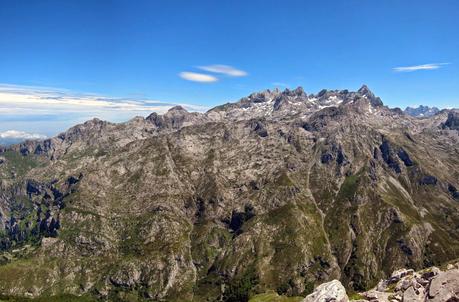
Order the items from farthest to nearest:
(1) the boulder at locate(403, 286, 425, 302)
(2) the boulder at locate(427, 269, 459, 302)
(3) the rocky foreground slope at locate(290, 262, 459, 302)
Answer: (1) the boulder at locate(403, 286, 425, 302)
(3) the rocky foreground slope at locate(290, 262, 459, 302)
(2) the boulder at locate(427, 269, 459, 302)

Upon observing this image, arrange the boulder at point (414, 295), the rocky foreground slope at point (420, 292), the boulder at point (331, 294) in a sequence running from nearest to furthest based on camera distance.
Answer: the rocky foreground slope at point (420, 292) → the boulder at point (414, 295) → the boulder at point (331, 294)

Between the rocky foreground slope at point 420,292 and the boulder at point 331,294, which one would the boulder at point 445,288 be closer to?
the rocky foreground slope at point 420,292

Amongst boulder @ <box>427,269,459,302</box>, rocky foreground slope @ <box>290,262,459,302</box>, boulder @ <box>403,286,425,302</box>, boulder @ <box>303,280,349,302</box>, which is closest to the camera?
boulder @ <box>427,269,459,302</box>

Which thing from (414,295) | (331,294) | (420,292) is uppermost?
(420,292)

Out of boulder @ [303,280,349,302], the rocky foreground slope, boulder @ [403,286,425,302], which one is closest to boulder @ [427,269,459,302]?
the rocky foreground slope

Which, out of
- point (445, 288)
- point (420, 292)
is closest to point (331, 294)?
point (420, 292)

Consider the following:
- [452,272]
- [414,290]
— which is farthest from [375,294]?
[452,272]

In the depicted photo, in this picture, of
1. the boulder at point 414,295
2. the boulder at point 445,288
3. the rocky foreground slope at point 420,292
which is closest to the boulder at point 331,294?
the rocky foreground slope at point 420,292

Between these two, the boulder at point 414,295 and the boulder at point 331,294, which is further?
the boulder at point 331,294

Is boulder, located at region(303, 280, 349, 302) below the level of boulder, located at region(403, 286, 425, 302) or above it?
below

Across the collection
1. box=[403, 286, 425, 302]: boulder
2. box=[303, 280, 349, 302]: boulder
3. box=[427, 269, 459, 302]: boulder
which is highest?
box=[427, 269, 459, 302]: boulder

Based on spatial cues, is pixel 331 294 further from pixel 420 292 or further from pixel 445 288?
pixel 445 288

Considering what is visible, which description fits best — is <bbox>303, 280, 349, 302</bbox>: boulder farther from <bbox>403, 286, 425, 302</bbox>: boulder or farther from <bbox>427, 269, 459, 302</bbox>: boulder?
<bbox>427, 269, 459, 302</bbox>: boulder

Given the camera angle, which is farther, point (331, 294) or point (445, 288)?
point (331, 294)
